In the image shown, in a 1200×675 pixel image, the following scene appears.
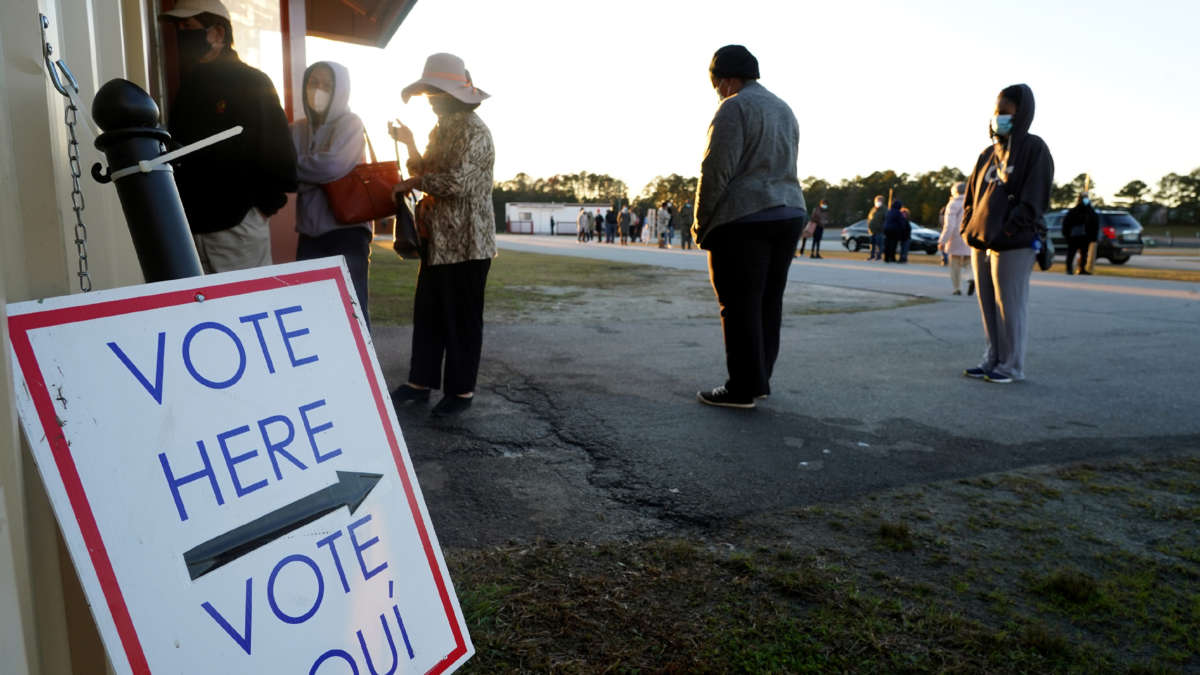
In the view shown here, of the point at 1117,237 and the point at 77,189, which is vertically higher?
the point at 77,189

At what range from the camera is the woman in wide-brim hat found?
393cm

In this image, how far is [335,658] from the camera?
1.22 m

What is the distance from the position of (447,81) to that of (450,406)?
1.68 metres

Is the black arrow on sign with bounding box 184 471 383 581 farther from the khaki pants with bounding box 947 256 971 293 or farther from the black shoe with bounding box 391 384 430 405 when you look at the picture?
the khaki pants with bounding box 947 256 971 293

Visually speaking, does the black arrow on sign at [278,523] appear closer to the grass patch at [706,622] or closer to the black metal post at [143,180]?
the black metal post at [143,180]

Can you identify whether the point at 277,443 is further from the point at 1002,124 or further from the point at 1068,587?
the point at 1002,124

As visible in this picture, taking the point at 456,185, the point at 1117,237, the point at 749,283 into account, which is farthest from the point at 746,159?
the point at 1117,237

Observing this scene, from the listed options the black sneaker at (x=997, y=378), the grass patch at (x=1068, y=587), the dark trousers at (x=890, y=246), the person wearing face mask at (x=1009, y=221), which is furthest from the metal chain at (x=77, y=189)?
the dark trousers at (x=890, y=246)

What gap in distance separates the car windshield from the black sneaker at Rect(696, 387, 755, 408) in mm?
19590

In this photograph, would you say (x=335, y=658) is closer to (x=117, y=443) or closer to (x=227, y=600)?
(x=227, y=600)

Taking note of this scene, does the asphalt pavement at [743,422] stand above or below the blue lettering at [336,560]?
below

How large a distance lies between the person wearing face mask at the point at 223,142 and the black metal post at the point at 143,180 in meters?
1.91

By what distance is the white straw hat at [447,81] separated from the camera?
3846 millimetres

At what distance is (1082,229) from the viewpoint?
50.5 feet
